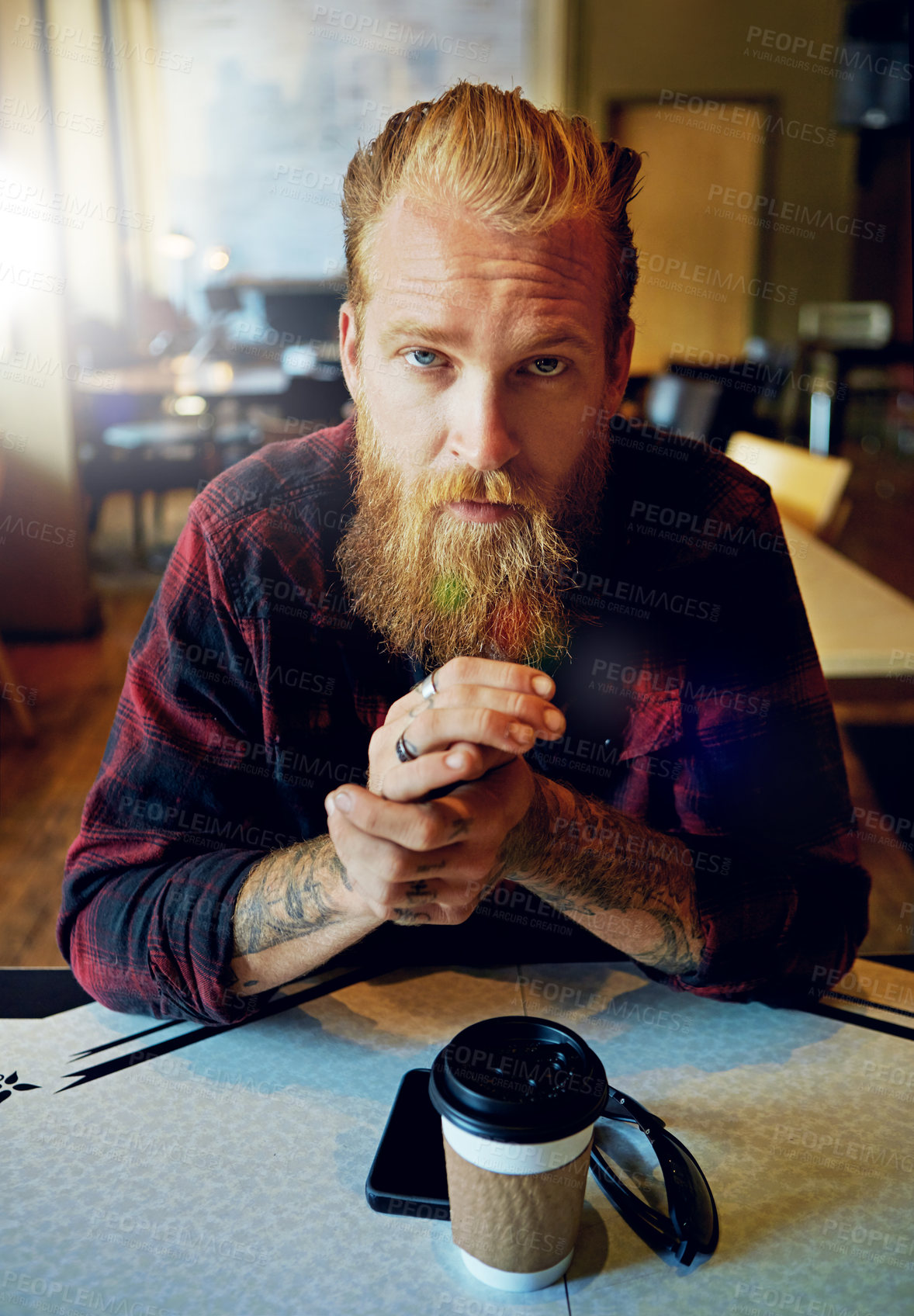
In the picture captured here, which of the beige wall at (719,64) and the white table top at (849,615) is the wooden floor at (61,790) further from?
the beige wall at (719,64)

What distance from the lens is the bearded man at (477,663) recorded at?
925 millimetres

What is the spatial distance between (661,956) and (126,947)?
500 millimetres

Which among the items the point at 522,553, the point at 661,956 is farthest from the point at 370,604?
the point at 661,956

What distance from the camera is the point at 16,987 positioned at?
39.6 inches

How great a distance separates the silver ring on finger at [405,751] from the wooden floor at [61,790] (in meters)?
1.61

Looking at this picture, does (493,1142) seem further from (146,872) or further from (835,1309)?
(146,872)

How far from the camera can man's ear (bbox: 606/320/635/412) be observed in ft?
3.59

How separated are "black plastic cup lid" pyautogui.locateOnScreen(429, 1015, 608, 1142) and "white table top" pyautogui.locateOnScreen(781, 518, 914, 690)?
102 cm

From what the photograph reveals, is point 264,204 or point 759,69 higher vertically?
point 759,69

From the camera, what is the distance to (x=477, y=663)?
0.77 metres

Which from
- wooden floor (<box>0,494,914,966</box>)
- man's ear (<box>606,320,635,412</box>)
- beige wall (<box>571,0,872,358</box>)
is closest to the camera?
man's ear (<box>606,320,635,412</box>)

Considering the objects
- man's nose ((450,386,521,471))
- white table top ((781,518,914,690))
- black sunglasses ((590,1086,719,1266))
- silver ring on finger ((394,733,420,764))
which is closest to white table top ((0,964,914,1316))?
black sunglasses ((590,1086,719,1266))

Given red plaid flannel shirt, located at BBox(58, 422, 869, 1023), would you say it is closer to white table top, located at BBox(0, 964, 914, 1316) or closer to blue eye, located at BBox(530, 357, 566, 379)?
white table top, located at BBox(0, 964, 914, 1316)

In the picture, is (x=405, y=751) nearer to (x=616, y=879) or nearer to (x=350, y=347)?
(x=616, y=879)
